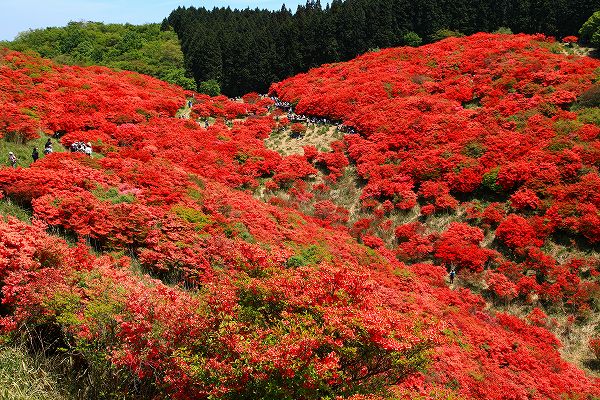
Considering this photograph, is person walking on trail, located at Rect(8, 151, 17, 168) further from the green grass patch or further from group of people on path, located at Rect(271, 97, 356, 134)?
group of people on path, located at Rect(271, 97, 356, 134)

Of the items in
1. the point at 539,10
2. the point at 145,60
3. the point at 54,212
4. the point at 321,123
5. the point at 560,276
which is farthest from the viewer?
the point at 145,60

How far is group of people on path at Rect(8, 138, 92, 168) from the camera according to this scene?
2025cm

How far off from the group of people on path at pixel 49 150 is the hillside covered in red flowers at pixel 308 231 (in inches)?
35.2

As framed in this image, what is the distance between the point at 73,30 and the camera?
86688mm

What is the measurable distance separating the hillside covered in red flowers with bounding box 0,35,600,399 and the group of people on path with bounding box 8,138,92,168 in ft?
2.93

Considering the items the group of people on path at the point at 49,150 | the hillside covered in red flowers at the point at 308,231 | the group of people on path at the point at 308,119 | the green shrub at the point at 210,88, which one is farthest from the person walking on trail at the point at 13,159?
the green shrub at the point at 210,88

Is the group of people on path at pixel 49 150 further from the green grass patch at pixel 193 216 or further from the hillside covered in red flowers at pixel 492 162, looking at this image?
the hillside covered in red flowers at pixel 492 162

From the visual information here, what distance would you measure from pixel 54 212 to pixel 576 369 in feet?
74.9

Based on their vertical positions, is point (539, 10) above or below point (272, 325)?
above

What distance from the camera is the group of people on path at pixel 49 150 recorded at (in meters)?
20.2

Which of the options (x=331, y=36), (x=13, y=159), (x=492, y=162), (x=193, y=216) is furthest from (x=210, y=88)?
(x=193, y=216)

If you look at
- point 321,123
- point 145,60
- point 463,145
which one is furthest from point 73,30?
point 463,145

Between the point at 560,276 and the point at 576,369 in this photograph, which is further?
the point at 560,276

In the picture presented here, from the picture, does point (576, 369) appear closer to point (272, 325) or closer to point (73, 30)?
point (272, 325)
